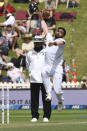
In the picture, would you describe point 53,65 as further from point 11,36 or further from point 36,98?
point 11,36

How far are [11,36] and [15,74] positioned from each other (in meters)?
2.43

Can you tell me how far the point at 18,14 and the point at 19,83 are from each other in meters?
5.65

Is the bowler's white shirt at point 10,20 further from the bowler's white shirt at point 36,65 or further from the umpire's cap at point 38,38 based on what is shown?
the umpire's cap at point 38,38

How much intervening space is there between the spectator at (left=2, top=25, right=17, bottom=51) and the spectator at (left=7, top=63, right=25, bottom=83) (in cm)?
180

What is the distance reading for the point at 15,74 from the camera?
24734mm

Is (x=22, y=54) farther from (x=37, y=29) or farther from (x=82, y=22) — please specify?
(x=82, y=22)

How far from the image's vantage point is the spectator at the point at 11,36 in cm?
2652

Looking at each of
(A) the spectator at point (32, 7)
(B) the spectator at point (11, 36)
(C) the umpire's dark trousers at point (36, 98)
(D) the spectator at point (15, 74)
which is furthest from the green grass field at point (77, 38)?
(C) the umpire's dark trousers at point (36, 98)

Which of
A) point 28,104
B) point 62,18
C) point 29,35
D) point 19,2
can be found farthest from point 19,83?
point 19,2

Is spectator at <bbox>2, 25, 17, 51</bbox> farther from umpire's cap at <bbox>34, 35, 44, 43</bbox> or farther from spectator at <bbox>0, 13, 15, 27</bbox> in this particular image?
umpire's cap at <bbox>34, 35, 44, 43</bbox>

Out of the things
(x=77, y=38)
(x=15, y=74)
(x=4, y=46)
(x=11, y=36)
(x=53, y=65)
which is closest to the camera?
(x=53, y=65)

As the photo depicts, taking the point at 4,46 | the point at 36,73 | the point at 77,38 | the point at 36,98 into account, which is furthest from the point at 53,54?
the point at 77,38

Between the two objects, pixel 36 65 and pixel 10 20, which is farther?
pixel 10 20

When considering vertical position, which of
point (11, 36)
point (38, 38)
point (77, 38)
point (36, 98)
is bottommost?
point (77, 38)
